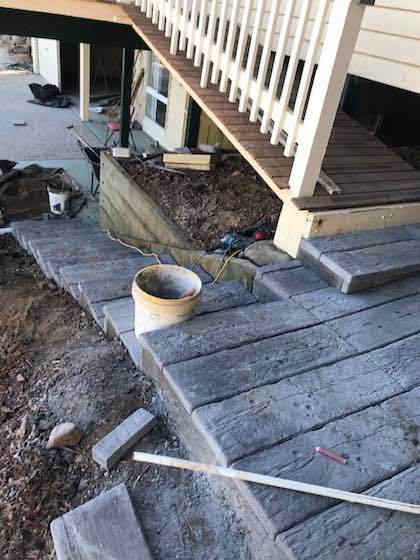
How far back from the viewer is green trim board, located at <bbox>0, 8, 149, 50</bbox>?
4.77 meters

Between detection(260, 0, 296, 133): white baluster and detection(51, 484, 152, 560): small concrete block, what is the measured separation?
2.36 m

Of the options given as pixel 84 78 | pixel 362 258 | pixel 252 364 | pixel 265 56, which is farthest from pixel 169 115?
pixel 252 364

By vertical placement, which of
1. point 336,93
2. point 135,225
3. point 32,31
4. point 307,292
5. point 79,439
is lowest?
point 135,225

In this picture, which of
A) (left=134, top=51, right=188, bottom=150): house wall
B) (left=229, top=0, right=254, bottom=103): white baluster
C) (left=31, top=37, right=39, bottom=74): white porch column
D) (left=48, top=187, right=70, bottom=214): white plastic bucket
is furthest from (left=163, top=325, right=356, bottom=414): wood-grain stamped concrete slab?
(left=31, top=37, right=39, bottom=74): white porch column

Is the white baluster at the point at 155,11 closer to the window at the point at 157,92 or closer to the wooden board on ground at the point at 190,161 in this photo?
the wooden board on ground at the point at 190,161

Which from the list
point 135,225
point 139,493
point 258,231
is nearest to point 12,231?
point 135,225

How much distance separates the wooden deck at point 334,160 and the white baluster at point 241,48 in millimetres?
148

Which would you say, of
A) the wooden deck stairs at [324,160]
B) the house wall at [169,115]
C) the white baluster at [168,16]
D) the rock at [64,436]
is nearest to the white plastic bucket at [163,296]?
the rock at [64,436]

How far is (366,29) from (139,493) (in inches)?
142

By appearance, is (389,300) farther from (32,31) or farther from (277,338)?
(32,31)

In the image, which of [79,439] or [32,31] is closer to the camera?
[79,439]

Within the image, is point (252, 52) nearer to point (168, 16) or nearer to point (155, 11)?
point (168, 16)

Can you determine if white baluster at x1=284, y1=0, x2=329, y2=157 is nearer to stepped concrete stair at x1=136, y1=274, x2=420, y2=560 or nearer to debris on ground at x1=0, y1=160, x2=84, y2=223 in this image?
stepped concrete stair at x1=136, y1=274, x2=420, y2=560

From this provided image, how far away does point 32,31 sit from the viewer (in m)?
4.86
